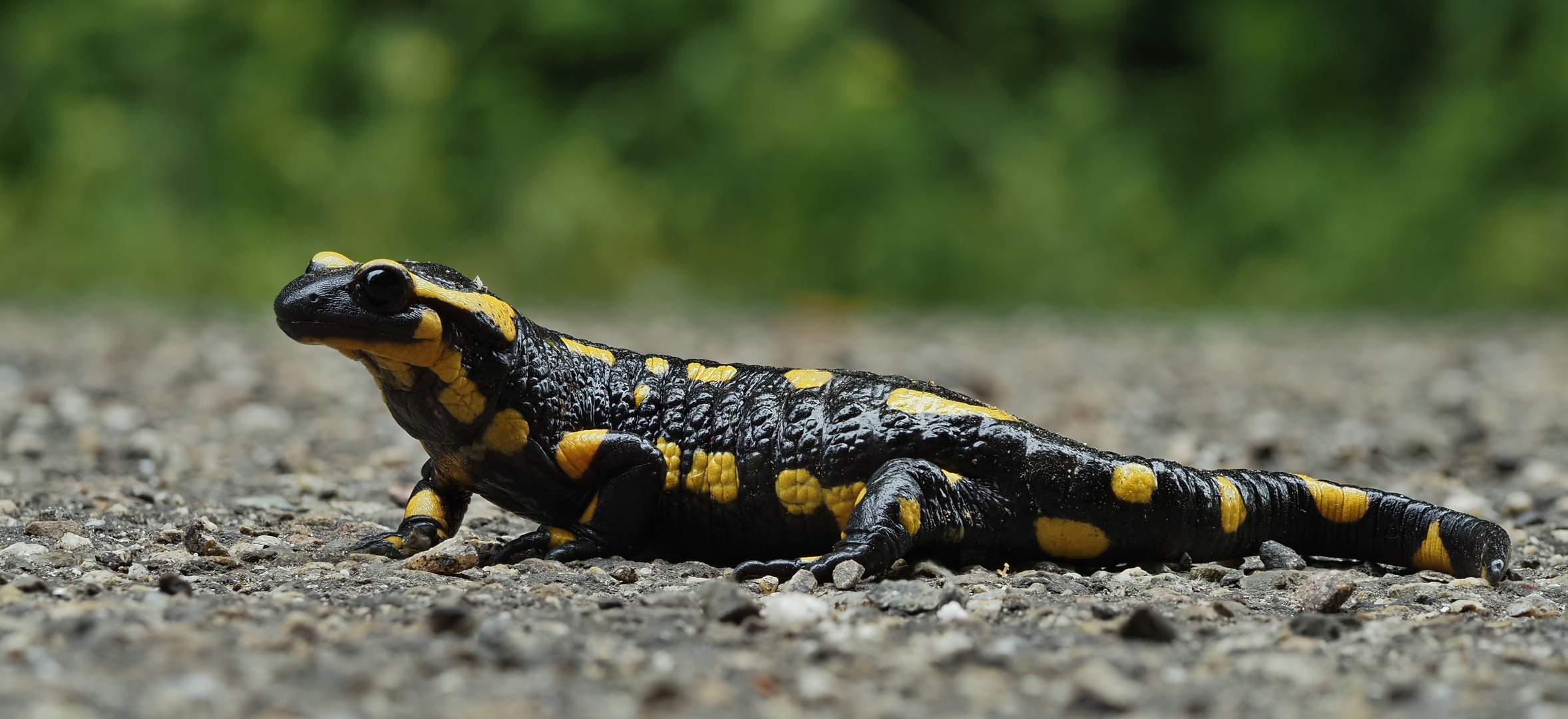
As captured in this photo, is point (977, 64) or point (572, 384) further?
point (977, 64)

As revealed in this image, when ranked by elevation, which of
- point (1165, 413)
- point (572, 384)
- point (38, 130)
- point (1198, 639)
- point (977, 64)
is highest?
point (977, 64)

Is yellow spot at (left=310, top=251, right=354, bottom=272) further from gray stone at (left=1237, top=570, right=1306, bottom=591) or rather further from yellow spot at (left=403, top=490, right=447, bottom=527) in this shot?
gray stone at (left=1237, top=570, right=1306, bottom=591)

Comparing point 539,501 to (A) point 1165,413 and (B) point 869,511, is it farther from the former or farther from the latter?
(A) point 1165,413

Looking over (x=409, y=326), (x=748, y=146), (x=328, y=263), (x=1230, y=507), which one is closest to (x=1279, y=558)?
(x=1230, y=507)

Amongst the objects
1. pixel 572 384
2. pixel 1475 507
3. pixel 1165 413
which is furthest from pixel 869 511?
pixel 1165 413

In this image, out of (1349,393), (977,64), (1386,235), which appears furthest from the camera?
(977,64)

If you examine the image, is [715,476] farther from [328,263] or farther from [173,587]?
[173,587]

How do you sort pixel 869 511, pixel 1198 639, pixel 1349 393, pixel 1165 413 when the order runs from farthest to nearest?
pixel 1349 393 < pixel 1165 413 < pixel 869 511 < pixel 1198 639

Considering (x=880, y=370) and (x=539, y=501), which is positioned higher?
(x=880, y=370)
